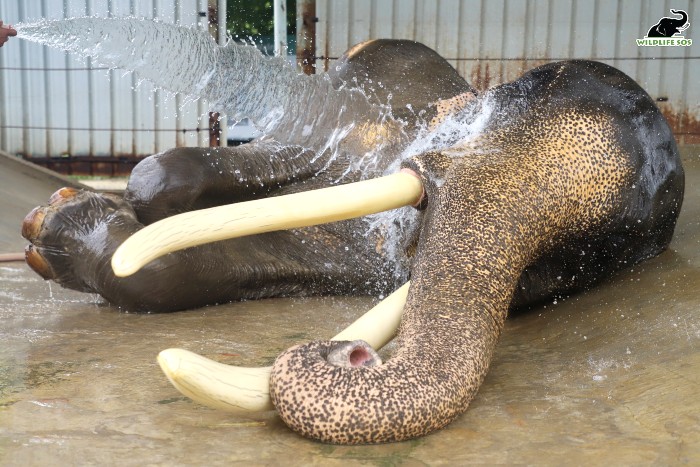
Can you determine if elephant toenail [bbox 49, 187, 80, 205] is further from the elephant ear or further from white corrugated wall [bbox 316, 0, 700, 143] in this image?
white corrugated wall [bbox 316, 0, 700, 143]

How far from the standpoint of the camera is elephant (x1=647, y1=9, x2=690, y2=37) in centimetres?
702

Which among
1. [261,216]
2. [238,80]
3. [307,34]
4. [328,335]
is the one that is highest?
[307,34]

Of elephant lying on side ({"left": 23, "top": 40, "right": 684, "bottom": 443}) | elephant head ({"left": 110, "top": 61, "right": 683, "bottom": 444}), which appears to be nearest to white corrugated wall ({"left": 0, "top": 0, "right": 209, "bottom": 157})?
elephant lying on side ({"left": 23, "top": 40, "right": 684, "bottom": 443})

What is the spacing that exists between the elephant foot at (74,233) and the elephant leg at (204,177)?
0.11 m

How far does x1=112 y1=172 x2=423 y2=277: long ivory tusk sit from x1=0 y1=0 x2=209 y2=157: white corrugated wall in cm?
555

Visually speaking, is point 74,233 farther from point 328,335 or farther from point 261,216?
point 261,216

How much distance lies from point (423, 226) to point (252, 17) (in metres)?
13.4

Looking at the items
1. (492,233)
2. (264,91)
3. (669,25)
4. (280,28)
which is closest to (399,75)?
(264,91)

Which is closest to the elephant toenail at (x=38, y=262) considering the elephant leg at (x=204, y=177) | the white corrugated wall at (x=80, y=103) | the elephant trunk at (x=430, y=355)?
the elephant leg at (x=204, y=177)

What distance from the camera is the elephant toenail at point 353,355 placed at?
5.52ft

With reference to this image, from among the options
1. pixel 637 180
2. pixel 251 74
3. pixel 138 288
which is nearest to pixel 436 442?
pixel 637 180

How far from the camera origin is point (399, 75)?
143 inches

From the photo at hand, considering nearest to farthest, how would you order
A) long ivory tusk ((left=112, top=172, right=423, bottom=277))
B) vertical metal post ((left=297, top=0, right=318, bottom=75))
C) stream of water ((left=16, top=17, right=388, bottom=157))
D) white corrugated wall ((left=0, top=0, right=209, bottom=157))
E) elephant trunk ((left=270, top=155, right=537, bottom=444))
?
elephant trunk ((left=270, top=155, right=537, bottom=444))
long ivory tusk ((left=112, top=172, right=423, bottom=277))
stream of water ((left=16, top=17, right=388, bottom=157))
vertical metal post ((left=297, top=0, right=318, bottom=75))
white corrugated wall ((left=0, top=0, right=209, bottom=157))

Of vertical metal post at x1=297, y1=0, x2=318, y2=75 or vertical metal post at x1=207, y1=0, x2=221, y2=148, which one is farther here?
vertical metal post at x1=207, y1=0, x2=221, y2=148
